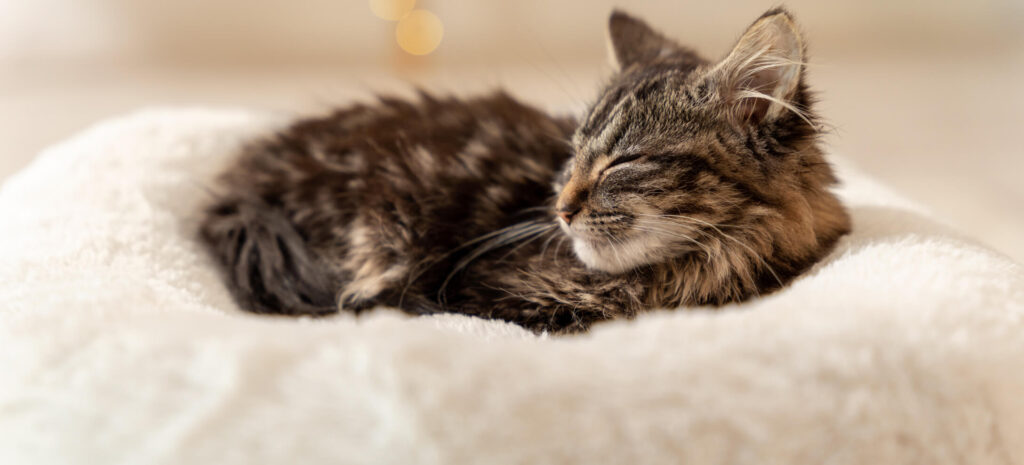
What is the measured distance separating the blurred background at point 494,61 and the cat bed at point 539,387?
1391 mm

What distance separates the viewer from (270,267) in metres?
1.18

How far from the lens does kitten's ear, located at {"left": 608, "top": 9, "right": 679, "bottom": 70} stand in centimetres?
130

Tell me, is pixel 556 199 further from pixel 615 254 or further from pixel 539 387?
pixel 539 387

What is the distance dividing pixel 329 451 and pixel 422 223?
607mm

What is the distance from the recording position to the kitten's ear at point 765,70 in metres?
0.93

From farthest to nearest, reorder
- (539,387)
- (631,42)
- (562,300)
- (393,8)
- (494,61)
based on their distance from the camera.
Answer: (494,61), (393,8), (631,42), (562,300), (539,387)

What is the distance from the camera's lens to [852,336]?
0.72m

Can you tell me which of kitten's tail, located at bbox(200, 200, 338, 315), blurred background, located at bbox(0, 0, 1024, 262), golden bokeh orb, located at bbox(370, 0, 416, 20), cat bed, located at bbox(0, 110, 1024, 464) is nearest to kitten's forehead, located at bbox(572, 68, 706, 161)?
cat bed, located at bbox(0, 110, 1024, 464)

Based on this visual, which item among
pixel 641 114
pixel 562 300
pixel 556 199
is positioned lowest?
pixel 562 300

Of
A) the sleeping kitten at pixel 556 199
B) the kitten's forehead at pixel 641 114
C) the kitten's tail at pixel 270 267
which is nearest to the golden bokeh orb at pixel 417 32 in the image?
the sleeping kitten at pixel 556 199

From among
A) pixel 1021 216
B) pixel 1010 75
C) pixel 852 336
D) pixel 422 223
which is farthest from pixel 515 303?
pixel 1010 75

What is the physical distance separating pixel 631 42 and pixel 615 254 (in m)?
0.51

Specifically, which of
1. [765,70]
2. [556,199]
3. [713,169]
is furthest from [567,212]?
[765,70]

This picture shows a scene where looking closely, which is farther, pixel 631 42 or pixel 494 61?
pixel 494 61
